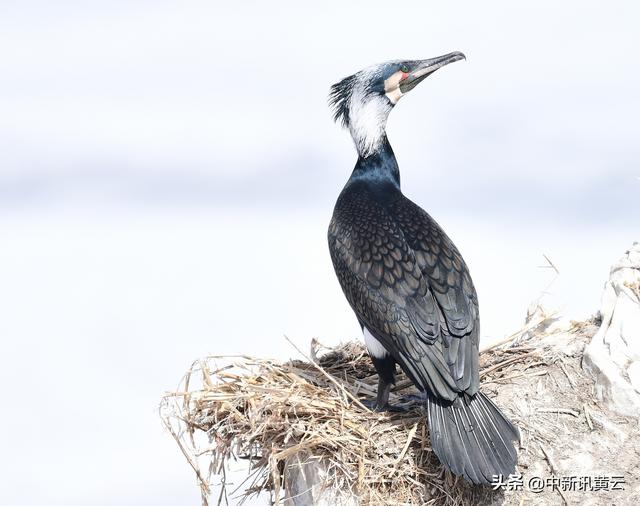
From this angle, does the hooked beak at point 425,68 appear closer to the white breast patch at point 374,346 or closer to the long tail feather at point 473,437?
the white breast patch at point 374,346

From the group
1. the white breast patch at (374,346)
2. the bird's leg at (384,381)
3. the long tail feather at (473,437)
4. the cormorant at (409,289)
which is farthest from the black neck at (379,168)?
the long tail feather at (473,437)

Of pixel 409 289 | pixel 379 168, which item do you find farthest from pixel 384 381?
pixel 379 168

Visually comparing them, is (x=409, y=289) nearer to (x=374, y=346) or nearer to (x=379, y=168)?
(x=374, y=346)

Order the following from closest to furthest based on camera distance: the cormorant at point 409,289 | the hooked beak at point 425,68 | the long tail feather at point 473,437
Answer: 1. the long tail feather at point 473,437
2. the cormorant at point 409,289
3. the hooked beak at point 425,68

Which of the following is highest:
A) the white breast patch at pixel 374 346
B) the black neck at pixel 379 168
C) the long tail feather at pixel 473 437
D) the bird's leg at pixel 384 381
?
the black neck at pixel 379 168

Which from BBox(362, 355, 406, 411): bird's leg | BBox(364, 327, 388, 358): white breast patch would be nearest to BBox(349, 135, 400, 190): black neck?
BBox(364, 327, 388, 358): white breast patch

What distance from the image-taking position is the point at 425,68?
598 centimetres

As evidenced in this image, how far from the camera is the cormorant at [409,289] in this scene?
15.0 feet

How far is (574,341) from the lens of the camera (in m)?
5.47

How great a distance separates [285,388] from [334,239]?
86 cm

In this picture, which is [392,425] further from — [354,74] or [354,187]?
[354,74]

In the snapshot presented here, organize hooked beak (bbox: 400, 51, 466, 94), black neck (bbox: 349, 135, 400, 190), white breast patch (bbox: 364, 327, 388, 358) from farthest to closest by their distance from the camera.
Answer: hooked beak (bbox: 400, 51, 466, 94) → black neck (bbox: 349, 135, 400, 190) → white breast patch (bbox: 364, 327, 388, 358)

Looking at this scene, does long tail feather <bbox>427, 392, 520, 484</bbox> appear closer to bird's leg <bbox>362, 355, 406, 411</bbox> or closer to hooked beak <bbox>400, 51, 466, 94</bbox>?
bird's leg <bbox>362, 355, 406, 411</bbox>

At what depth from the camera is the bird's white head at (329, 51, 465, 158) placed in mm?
5820
